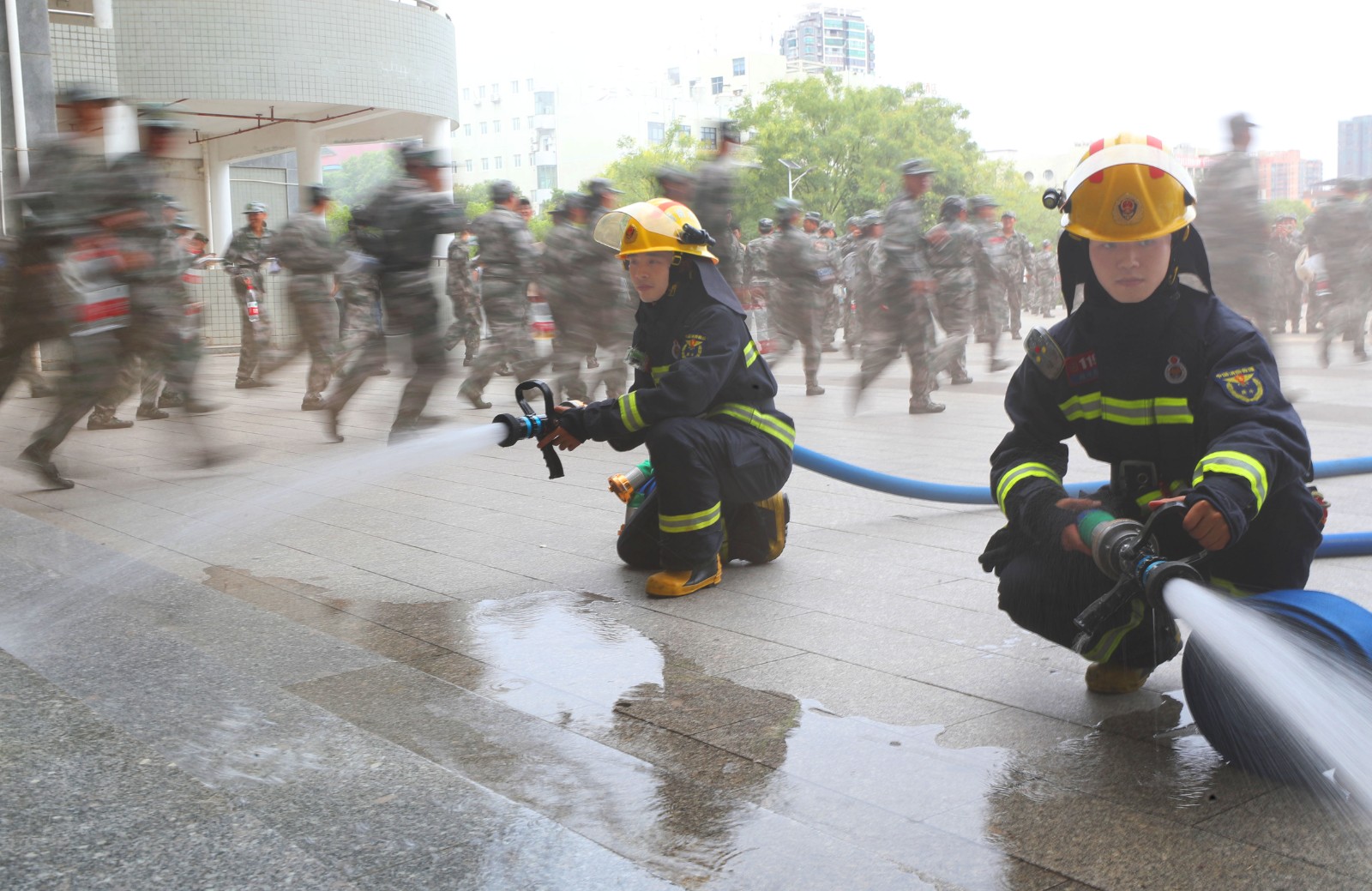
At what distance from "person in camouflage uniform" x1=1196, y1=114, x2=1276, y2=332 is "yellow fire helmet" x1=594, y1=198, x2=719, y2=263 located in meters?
6.74

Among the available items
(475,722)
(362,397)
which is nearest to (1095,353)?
(475,722)

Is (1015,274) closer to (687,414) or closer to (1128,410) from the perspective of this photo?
(687,414)

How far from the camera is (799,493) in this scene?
23.7 ft

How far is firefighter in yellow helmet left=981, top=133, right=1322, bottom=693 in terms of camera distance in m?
3.02

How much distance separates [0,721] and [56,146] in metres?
4.13

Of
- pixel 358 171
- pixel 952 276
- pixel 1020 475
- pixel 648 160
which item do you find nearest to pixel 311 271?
pixel 952 276

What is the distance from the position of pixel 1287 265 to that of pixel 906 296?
39.8 feet

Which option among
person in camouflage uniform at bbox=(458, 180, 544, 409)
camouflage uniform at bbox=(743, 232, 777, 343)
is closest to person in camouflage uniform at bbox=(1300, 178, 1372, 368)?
camouflage uniform at bbox=(743, 232, 777, 343)

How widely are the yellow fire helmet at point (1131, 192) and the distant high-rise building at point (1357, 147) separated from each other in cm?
1296

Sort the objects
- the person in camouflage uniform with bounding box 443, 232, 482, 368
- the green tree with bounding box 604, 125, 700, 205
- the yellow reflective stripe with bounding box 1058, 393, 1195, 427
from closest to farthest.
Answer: the yellow reflective stripe with bounding box 1058, 393, 1195, 427, the person in camouflage uniform with bounding box 443, 232, 482, 368, the green tree with bounding box 604, 125, 700, 205

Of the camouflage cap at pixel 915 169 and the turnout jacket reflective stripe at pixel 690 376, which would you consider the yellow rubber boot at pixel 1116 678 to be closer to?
the turnout jacket reflective stripe at pixel 690 376

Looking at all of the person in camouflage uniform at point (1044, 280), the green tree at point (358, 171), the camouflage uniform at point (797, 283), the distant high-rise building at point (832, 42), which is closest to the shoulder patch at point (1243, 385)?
the camouflage uniform at point (797, 283)

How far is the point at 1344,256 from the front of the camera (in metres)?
14.6

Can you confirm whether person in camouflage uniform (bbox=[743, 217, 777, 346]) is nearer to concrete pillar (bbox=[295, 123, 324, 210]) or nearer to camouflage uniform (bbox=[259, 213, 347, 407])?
camouflage uniform (bbox=[259, 213, 347, 407])
